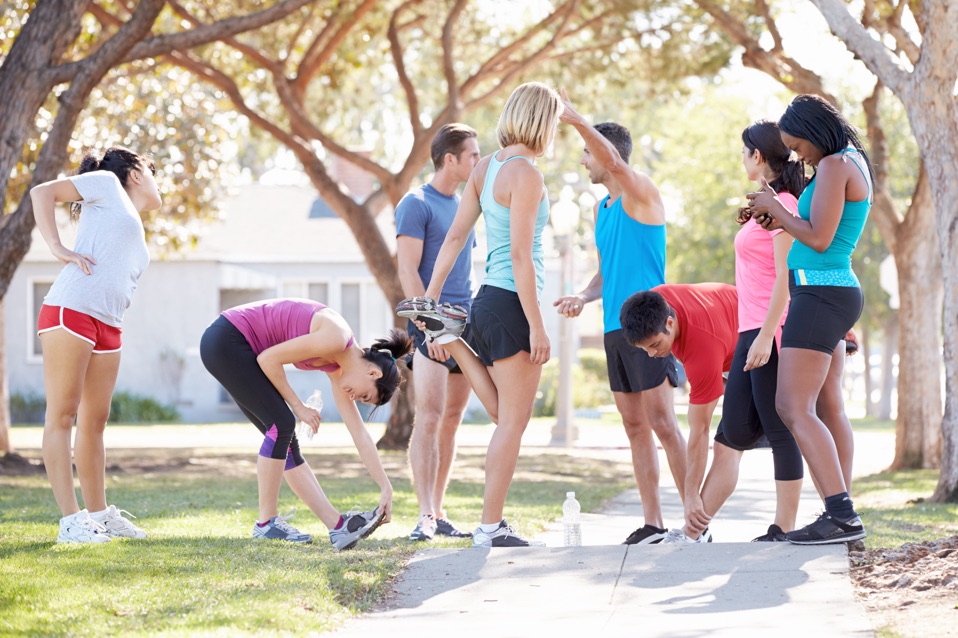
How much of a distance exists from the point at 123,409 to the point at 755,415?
912 inches

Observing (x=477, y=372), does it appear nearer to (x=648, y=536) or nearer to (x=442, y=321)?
(x=442, y=321)

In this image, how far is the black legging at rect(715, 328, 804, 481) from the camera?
575 cm

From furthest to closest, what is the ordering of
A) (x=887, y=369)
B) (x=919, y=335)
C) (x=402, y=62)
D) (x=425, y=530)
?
(x=887, y=369), (x=402, y=62), (x=919, y=335), (x=425, y=530)

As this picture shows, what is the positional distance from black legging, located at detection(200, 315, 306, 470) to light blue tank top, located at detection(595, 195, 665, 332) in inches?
66.9

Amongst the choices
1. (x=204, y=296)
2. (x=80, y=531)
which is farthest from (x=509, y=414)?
(x=204, y=296)

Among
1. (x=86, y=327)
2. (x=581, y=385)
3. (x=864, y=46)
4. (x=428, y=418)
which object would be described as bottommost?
(x=581, y=385)

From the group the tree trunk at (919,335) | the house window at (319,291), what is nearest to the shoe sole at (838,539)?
the tree trunk at (919,335)

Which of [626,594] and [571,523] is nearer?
[626,594]

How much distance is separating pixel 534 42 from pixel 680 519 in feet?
40.6

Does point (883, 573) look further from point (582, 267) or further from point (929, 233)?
point (582, 267)

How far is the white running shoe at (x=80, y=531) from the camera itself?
20.2ft

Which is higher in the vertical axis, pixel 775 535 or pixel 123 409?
pixel 775 535

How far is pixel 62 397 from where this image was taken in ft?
20.1

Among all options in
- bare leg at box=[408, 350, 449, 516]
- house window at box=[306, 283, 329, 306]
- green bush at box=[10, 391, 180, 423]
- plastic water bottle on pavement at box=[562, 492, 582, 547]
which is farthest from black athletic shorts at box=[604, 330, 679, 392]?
house window at box=[306, 283, 329, 306]
